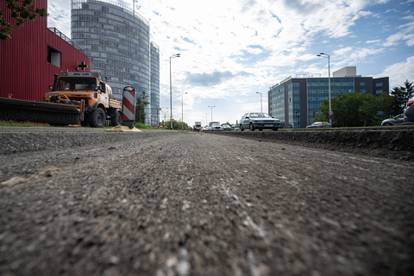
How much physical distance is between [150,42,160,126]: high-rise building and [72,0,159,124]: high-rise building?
39.0ft

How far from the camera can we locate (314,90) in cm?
8969

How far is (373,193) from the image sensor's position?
840 mm

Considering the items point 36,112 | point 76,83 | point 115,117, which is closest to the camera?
point 36,112

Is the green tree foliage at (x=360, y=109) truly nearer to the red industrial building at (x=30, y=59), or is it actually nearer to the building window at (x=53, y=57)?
the building window at (x=53, y=57)

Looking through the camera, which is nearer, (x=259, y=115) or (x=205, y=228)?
(x=205, y=228)

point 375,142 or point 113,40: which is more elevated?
point 113,40

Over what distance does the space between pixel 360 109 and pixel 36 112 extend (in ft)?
217

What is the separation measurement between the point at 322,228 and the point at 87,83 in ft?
35.5

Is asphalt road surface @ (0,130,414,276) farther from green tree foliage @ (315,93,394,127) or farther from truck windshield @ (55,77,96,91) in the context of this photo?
green tree foliage @ (315,93,394,127)

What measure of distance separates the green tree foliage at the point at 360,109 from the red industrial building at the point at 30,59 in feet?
199

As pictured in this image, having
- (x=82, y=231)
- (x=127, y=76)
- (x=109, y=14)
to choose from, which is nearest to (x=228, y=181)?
(x=82, y=231)

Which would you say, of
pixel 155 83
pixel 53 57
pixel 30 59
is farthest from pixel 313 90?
pixel 30 59

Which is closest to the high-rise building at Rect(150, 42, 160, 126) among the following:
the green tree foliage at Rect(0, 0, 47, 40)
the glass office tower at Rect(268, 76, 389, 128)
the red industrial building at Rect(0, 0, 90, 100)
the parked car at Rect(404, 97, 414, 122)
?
the glass office tower at Rect(268, 76, 389, 128)

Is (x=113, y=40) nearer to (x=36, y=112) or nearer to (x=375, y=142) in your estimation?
(x=36, y=112)
